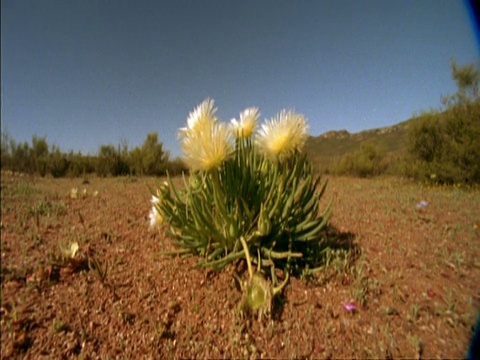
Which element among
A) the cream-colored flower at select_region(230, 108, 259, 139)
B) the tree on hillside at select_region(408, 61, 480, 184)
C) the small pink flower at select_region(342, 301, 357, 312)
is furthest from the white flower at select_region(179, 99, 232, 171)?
the tree on hillside at select_region(408, 61, 480, 184)

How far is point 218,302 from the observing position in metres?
1.43

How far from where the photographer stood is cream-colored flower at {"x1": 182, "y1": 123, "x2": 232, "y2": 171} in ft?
4.19

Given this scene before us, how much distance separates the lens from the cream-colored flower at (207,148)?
1278 mm

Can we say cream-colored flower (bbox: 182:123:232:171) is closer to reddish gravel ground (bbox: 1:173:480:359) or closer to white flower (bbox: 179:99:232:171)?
white flower (bbox: 179:99:232:171)

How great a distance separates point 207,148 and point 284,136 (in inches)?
18.2

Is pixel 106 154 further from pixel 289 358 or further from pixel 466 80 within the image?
pixel 466 80

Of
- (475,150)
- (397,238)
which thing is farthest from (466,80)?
(397,238)

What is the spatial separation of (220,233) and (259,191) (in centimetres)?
38

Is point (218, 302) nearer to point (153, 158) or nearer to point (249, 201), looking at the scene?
point (249, 201)

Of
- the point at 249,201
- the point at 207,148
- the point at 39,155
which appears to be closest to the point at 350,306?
the point at 249,201

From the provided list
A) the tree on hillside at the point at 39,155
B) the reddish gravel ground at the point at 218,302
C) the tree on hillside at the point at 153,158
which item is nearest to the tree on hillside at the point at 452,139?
the reddish gravel ground at the point at 218,302

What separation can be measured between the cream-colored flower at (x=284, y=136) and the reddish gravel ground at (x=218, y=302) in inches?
32.1

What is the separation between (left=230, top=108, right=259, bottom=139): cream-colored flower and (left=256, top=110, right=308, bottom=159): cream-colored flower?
0.64ft

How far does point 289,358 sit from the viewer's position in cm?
110
